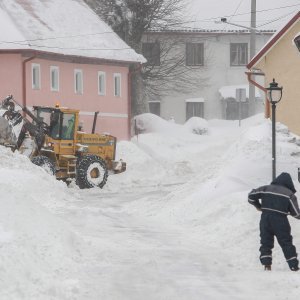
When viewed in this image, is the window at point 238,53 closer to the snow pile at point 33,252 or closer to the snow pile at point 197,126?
the snow pile at point 197,126

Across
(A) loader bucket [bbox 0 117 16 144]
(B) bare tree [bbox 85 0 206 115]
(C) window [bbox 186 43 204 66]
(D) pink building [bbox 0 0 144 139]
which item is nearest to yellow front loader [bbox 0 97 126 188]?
(A) loader bucket [bbox 0 117 16 144]

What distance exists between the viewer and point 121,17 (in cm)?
4644

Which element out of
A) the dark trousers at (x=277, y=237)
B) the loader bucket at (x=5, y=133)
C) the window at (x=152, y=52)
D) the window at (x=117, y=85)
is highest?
the window at (x=152, y=52)

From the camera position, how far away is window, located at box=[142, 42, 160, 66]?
4947 cm

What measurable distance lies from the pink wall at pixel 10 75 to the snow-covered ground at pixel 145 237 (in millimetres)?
9022

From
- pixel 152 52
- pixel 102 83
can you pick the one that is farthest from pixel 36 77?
pixel 152 52

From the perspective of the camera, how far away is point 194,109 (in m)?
53.7

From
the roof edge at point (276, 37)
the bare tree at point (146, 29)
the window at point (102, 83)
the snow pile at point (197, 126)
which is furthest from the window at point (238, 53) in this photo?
the roof edge at point (276, 37)

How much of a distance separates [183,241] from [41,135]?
12.5 metres

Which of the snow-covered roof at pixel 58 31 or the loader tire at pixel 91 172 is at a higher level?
the snow-covered roof at pixel 58 31

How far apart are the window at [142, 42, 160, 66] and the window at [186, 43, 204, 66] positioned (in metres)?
3.37

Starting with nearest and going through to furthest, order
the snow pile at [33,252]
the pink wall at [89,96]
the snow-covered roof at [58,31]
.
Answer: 1. the snow pile at [33,252]
2. the snow-covered roof at [58,31]
3. the pink wall at [89,96]

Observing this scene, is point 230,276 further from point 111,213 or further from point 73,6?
point 73,6

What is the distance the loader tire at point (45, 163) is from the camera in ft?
83.9
